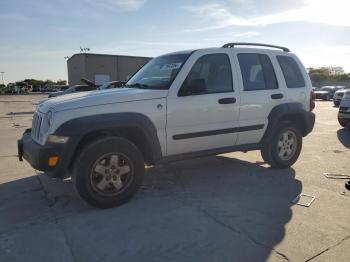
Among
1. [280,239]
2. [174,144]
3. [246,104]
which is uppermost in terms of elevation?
[246,104]

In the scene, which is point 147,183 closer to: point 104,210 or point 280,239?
point 104,210

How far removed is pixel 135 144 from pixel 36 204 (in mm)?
1451

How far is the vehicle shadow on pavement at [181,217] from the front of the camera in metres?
3.33

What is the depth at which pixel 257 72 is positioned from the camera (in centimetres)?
571

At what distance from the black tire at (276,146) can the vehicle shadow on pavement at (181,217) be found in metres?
0.25

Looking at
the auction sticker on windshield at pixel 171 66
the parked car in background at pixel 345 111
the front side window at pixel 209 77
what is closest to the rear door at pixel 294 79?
the front side window at pixel 209 77

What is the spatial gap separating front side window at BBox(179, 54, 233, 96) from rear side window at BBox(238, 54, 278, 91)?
0.30 m

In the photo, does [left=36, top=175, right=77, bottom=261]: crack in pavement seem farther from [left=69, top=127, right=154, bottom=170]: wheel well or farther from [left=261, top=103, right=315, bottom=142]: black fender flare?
[left=261, top=103, right=315, bottom=142]: black fender flare

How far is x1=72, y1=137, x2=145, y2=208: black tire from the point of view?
418cm

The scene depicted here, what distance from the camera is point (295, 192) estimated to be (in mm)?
4965

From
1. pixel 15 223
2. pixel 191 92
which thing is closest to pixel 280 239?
pixel 191 92

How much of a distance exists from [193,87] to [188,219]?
1745 millimetres

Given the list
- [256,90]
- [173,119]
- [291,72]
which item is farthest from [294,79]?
[173,119]

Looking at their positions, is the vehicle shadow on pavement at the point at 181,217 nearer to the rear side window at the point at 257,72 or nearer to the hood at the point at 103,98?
the hood at the point at 103,98
